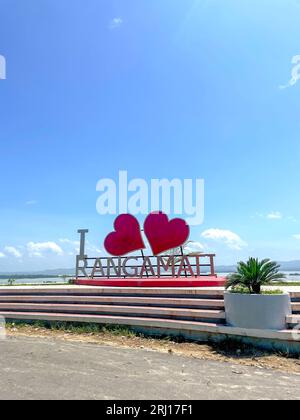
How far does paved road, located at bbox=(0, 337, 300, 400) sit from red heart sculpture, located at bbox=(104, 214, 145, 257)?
8.04 metres

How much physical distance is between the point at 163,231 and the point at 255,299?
749 cm

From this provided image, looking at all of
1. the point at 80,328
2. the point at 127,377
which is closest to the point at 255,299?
the point at 127,377

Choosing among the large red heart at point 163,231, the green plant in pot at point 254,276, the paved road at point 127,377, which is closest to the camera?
the paved road at point 127,377

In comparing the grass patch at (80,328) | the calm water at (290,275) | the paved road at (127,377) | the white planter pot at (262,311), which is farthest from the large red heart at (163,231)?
the paved road at (127,377)

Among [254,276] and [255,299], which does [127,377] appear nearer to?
[255,299]

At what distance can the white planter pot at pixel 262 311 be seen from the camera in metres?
7.51

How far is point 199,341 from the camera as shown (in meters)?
8.20

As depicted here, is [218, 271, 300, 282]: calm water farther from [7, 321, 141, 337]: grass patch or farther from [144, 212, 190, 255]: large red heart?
[7, 321, 141, 337]: grass patch

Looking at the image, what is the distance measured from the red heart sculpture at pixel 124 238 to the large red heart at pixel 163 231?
0.68 meters

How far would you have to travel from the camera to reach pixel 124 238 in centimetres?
1560

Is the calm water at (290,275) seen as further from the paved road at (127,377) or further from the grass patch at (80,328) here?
the grass patch at (80,328)

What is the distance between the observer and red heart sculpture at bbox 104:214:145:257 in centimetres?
1544

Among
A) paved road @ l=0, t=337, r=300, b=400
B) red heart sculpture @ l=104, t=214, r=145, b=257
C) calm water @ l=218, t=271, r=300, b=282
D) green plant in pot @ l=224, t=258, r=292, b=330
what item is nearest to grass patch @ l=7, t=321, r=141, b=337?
paved road @ l=0, t=337, r=300, b=400
